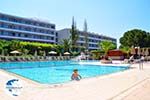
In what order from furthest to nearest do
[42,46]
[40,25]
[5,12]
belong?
[40,25] < [5,12] < [42,46]

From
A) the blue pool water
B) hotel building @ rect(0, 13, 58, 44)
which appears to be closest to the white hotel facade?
hotel building @ rect(0, 13, 58, 44)

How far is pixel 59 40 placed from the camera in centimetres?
9088

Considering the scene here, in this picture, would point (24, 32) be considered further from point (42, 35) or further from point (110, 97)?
point (110, 97)

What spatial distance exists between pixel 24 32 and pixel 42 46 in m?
13.1

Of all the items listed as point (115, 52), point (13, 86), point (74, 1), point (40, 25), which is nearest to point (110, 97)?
point (13, 86)

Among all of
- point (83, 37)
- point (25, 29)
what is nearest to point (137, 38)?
point (83, 37)

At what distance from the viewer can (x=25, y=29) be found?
73.2 meters

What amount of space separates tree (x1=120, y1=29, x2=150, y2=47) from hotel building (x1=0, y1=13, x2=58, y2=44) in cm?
2573

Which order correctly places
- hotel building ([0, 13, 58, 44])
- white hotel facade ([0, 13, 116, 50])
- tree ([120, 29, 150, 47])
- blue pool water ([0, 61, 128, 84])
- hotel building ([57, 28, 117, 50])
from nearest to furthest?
blue pool water ([0, 61, 128, 84]) < tree ([120, 29, 150, 47]) < hotel building ([0, 13, 58, 44]) < white hotel facade ([0, 13, 116, 50]) < hotel building ([57, 28, 117, 50])

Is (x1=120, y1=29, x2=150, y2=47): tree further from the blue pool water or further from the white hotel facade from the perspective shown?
the blue pool water

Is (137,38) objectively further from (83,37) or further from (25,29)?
(25,29)

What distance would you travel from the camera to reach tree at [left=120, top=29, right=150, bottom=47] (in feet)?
218

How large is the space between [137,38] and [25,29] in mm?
31673

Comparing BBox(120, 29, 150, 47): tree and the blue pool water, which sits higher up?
BBox(120, 29, 150, 47): tree
